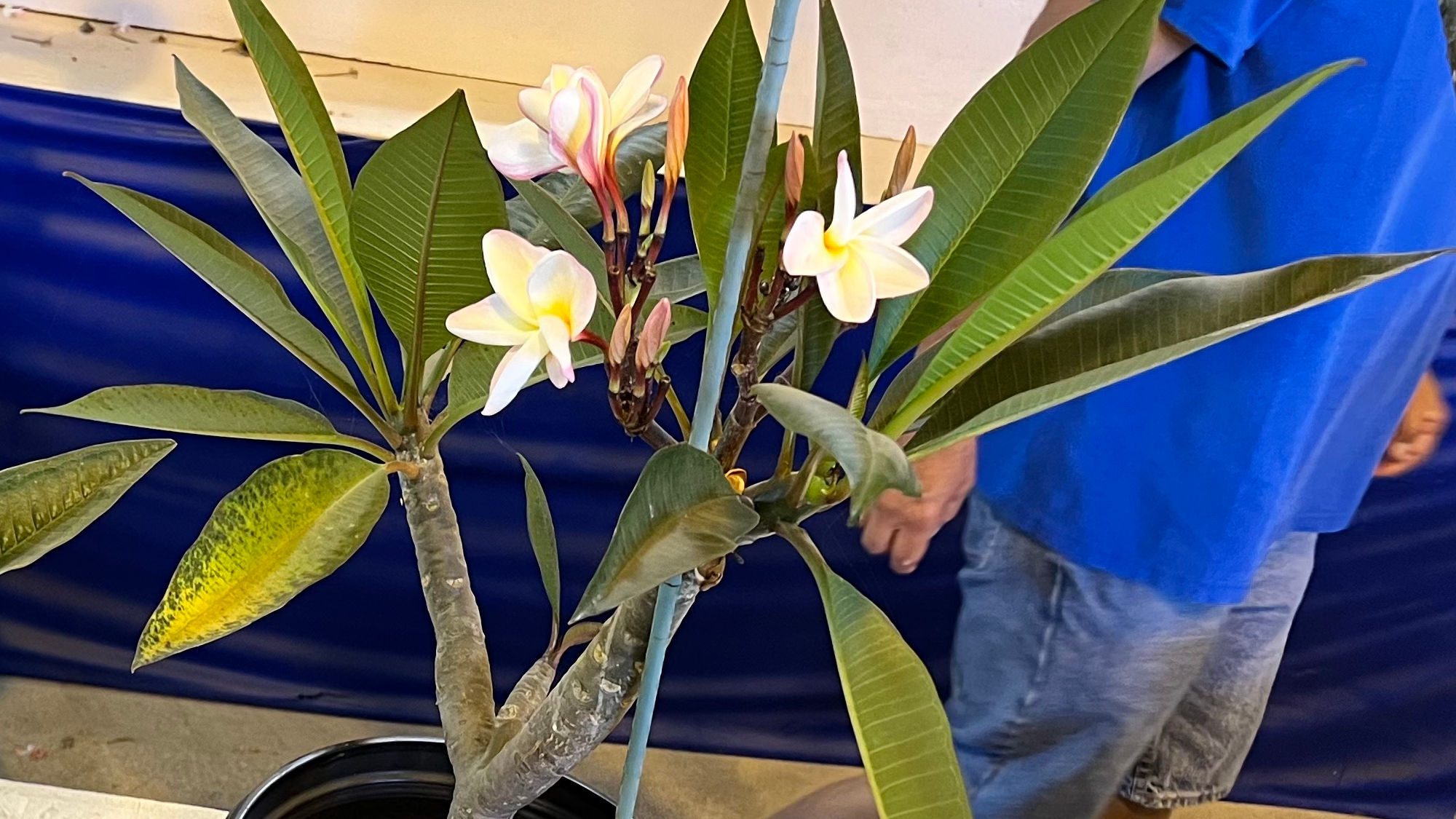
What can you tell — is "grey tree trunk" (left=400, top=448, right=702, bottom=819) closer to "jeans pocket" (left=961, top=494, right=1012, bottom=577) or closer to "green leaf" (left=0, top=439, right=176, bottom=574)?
"green leaf" (left=0, top=439, right=176, bottom=574)

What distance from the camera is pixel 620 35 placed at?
103 cm

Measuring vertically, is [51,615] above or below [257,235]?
below

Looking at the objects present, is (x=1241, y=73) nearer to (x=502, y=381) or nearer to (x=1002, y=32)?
(x=1002, y=32)

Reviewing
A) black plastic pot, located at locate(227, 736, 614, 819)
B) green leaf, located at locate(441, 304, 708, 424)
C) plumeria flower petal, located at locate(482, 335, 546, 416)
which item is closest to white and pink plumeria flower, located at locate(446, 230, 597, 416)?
plumeria flower petal, located at locate(482, 335, 546, 416)

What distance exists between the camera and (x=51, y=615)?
1.33 metres

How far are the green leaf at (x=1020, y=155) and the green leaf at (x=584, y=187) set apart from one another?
0.56 ft

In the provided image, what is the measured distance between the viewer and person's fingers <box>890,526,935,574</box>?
1194 millimetres

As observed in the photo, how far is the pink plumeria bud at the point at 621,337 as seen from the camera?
1.21ft

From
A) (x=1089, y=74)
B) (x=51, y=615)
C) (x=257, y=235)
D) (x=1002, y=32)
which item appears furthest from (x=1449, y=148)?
(x=51, y=615)

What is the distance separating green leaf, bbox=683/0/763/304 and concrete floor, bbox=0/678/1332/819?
40.2 inches

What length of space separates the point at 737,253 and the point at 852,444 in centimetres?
9

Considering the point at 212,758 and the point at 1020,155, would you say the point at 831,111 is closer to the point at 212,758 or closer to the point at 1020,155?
the point at 1020,155

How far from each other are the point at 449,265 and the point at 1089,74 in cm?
28

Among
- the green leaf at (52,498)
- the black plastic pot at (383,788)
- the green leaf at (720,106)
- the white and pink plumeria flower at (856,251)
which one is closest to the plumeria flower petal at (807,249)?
the white and pink plumeria flower at (856,251)
